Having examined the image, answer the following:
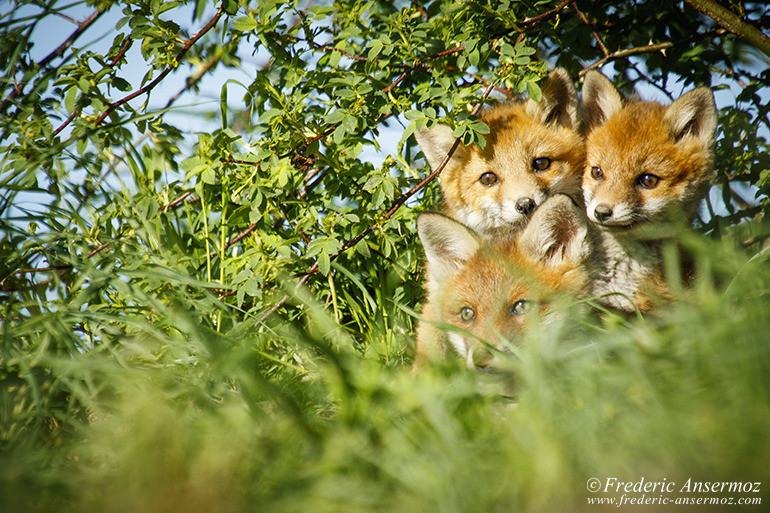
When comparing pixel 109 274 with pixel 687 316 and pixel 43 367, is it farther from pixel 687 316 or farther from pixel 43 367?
pixel 687 316

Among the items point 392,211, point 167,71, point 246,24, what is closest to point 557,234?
point 392,211

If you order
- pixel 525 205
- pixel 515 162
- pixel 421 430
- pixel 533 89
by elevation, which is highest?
pixel 515 162

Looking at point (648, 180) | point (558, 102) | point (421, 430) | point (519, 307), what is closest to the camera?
point (421, 430)

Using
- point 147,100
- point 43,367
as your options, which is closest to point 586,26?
point 147,100

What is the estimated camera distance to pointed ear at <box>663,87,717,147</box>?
2.68m

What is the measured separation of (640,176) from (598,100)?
58cm

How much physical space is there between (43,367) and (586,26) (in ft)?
10.1

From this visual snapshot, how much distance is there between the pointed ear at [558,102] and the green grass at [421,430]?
1.60 meters

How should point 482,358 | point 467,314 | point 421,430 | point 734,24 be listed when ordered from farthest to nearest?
1. point 734,24
2. point 467,314
3. point 482,358
4. point 421,430

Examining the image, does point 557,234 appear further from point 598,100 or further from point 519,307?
point 598,100

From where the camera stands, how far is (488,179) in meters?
3.08

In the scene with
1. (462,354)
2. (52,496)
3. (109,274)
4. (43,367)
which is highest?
(462,354)

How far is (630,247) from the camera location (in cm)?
257

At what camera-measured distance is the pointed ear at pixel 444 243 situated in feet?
8.22
